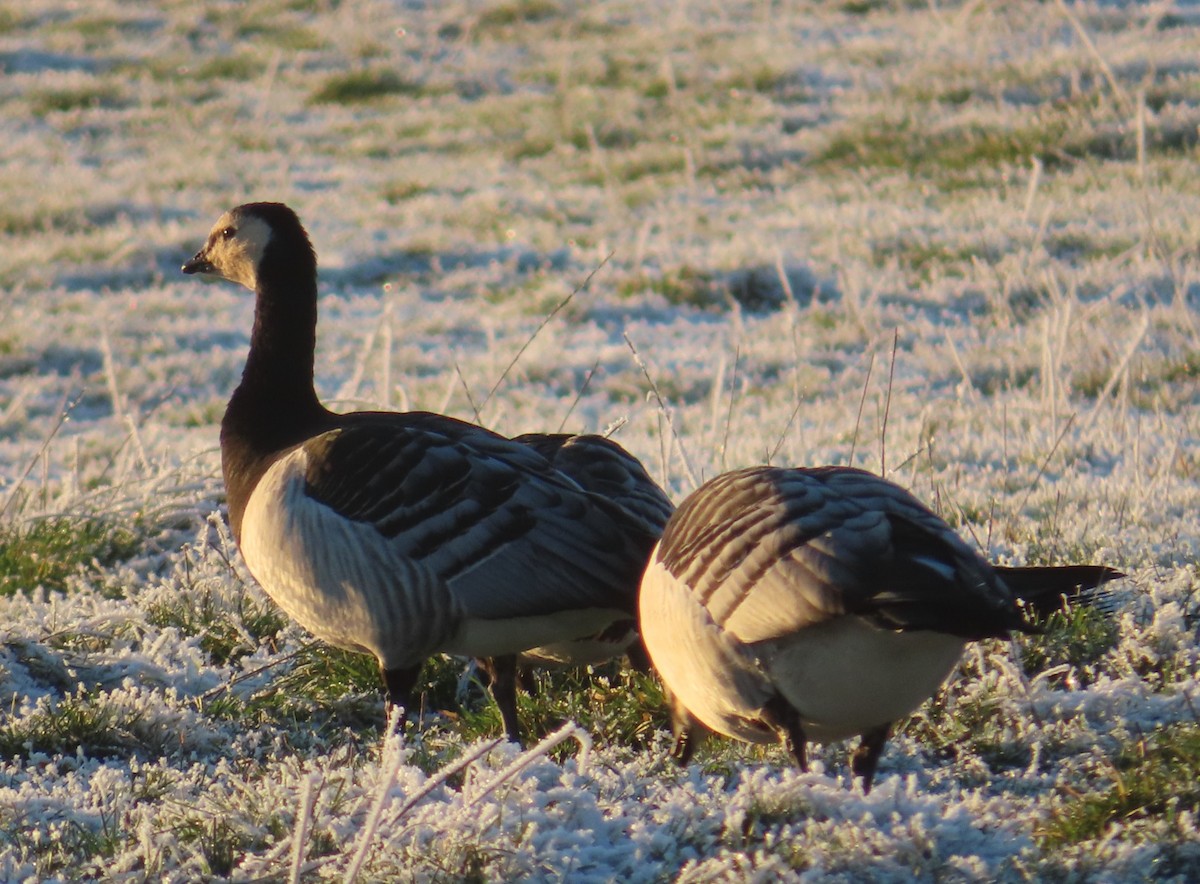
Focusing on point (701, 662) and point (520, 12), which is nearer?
point (701, 662)

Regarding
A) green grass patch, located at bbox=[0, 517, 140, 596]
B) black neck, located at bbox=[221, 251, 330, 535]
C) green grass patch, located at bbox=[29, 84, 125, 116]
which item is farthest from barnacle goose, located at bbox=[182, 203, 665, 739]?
green grass patch, located at bbox=[29, 84, 125, 116]

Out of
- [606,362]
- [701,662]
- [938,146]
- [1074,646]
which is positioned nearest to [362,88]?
[938,146]

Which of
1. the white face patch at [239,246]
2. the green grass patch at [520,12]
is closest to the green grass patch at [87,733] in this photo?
the white face patch at [239,246]

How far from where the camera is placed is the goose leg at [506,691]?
5.11 metres

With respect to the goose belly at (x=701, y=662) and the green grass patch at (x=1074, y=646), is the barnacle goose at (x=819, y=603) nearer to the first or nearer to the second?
the goose belly at (x=701, y=662)

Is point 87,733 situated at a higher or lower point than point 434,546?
lower

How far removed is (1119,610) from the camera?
5273 mm

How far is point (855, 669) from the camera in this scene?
388 centimetres

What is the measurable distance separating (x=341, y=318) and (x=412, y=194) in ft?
13.6

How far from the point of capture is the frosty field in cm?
396

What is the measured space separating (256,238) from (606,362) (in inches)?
234

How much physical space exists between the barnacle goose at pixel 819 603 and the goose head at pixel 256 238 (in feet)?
8.19

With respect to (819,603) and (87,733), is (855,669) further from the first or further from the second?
(87,733)

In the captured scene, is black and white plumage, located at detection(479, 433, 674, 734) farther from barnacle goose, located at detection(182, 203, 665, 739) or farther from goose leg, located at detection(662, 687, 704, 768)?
goose leg, located at detection(662, 687, 704, 768)
